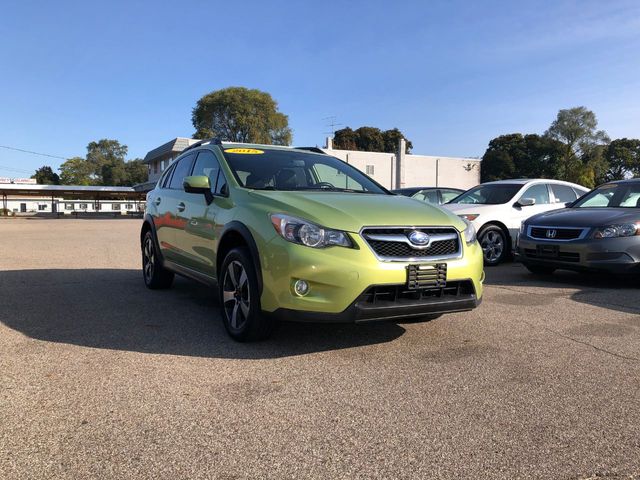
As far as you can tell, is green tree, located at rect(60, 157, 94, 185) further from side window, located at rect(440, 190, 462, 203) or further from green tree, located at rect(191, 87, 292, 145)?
side window, located at rect(440, 190, 462, 203)

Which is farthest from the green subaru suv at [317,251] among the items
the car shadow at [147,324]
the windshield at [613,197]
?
the windshield at [613,197]

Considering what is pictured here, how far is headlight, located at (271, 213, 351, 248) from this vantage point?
378 centimetres

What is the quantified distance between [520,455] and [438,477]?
487 millimetres

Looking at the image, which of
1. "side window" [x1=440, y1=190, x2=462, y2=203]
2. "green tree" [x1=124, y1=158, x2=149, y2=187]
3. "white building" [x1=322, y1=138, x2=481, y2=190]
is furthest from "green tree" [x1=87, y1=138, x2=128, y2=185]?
"side window" [x1=440, y1=190, x2=462, y2=203]

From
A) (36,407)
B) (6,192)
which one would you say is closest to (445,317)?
(36,407)

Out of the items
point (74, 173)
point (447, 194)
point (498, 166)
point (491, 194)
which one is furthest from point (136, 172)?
point (491, 194)

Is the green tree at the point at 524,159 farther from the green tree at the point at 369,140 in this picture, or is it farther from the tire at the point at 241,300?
the tire at the point at 241,300

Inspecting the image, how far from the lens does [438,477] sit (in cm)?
228

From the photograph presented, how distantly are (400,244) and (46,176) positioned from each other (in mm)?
141813

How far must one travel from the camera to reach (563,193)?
1085 centimetres

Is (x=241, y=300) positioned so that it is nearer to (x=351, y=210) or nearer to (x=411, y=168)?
(x=351, y=210)

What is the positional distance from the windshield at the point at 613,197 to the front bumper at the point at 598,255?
118 centimetres

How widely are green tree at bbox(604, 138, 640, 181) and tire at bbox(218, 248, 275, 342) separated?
282 ft

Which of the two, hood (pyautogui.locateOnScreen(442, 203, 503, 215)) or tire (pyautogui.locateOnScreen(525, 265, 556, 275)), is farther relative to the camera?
hood (pyautogui.locateOnScreen(442, 203, 503, 215))
